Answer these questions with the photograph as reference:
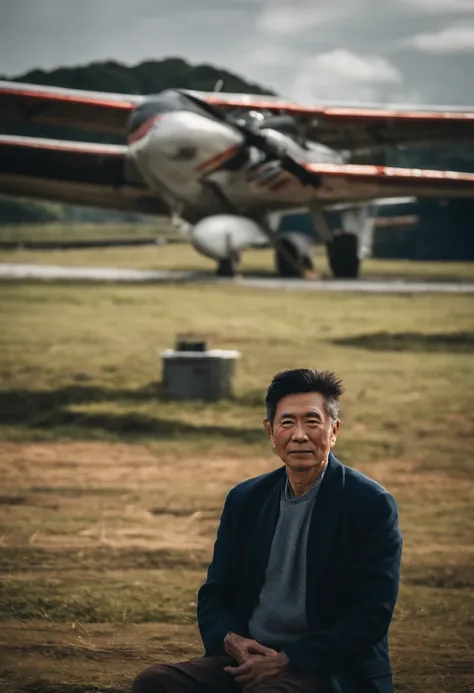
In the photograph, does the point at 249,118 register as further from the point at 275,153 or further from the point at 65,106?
the point at 65,106

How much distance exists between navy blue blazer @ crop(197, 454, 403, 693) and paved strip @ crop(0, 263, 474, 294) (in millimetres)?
21019

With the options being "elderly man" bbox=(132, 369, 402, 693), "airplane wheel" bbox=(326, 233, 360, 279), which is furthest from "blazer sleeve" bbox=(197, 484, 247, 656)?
"airplane wheel" bbox=(326, 233, 360, 279)

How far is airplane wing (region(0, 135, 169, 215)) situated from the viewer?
70.5 feet

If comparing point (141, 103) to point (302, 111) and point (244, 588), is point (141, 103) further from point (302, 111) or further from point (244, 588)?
point (244, 588)

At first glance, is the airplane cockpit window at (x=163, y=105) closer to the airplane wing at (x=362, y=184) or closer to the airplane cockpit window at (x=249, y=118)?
the airplane cockpit window at (x=249, y=118)

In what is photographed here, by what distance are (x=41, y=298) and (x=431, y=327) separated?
7.10 m

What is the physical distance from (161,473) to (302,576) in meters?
5.10

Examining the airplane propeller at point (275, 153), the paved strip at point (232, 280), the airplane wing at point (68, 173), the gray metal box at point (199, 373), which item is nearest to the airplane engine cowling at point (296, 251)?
the paved strip at point (232, 280)

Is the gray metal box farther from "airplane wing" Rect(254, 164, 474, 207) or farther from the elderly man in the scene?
"airplane wing" Rect(254, 164, 474, 207)

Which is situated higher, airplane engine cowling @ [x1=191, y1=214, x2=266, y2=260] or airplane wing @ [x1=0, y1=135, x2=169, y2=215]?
airplane wing @ [x1=0, y1=135, x2=169, y2=215]

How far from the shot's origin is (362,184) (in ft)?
69.1

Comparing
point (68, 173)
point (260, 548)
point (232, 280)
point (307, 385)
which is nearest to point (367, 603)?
point (260, 548)

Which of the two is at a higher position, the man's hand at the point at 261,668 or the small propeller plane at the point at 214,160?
the small propeller plane at the point at 214,160

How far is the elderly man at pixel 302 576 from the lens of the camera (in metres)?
2.62
